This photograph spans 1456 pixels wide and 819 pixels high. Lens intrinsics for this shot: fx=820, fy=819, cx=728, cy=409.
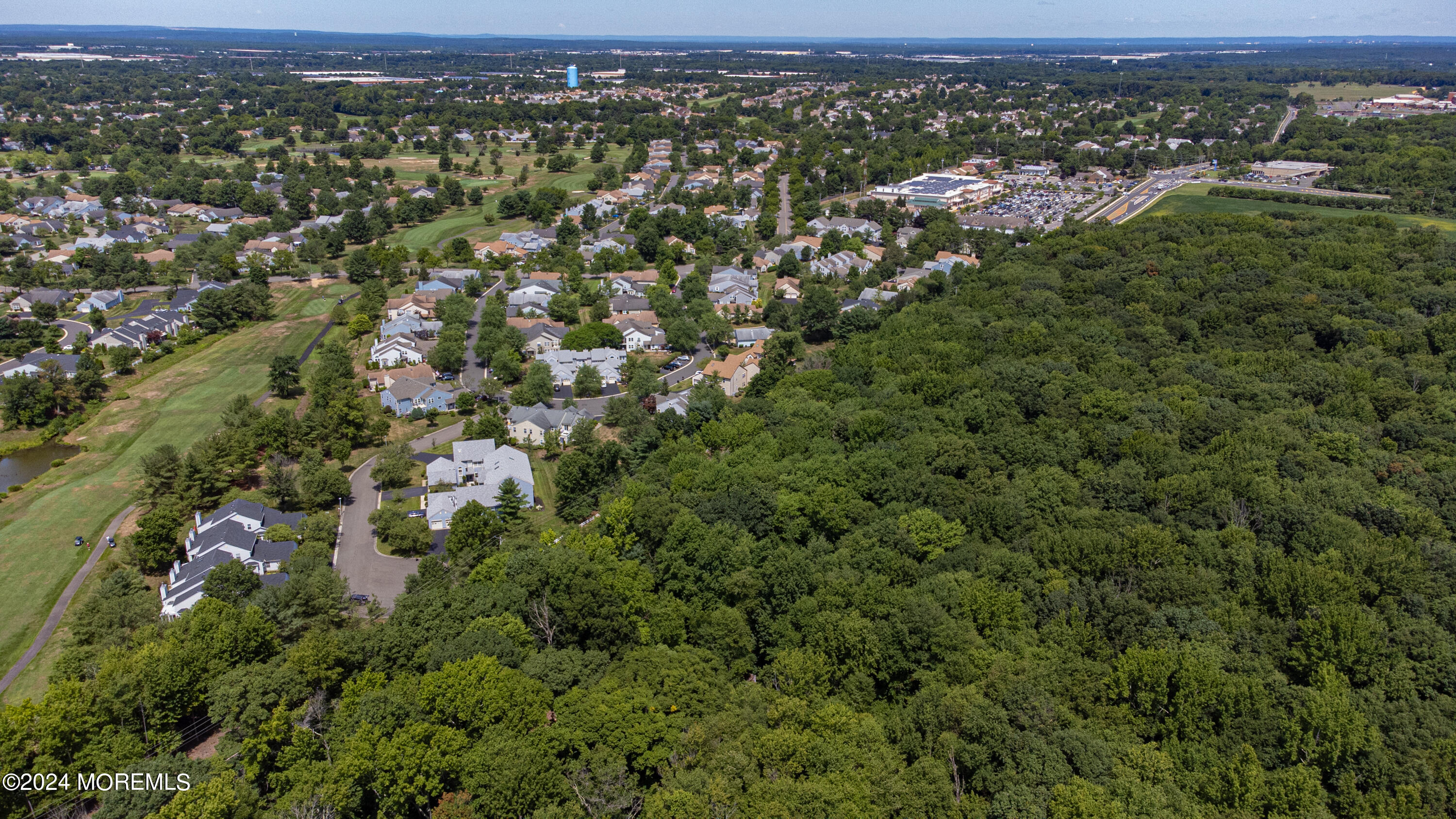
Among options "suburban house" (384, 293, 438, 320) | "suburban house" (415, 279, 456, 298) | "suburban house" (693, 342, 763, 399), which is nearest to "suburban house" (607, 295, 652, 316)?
"suburban house" (693, 342, 763, 399)

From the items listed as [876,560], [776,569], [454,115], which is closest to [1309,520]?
[876,560]

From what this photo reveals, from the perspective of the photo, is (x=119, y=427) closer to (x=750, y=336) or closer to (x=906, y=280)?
(x=750, y=336)

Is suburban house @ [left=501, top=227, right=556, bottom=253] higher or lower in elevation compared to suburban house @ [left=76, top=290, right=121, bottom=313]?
higher

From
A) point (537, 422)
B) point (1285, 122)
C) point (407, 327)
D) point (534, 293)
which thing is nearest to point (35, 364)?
point (407, 327)

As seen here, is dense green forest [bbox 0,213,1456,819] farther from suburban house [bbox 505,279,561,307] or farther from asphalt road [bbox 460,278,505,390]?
suburban house [bbox 505,279,561,307]

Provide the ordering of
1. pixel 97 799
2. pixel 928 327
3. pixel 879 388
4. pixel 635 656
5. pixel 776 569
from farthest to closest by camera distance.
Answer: pixel 928 327
pixel 879 388
pixel 776 569
pixel 635 656
pixel 97 799

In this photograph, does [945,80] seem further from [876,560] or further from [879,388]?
[876,560]

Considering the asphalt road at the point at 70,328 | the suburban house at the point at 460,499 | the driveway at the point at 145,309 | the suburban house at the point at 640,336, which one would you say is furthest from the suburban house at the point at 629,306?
the asphalt road at the point at 70,328
